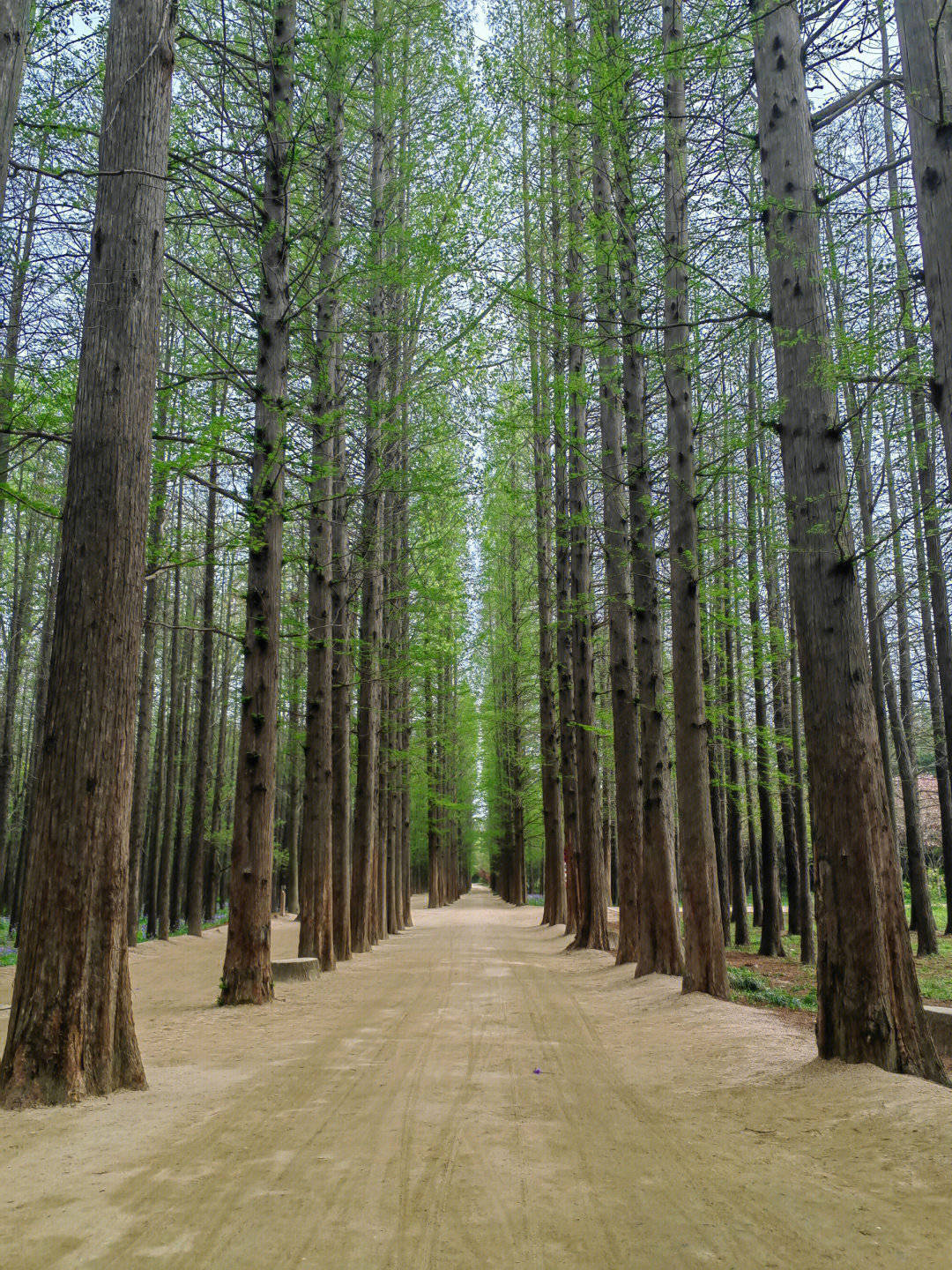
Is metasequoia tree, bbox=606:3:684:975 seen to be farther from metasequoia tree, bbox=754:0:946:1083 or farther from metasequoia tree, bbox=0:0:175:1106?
metasequoia tree, bbox=0:0:175:1106

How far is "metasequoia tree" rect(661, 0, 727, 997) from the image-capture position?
9406 mm

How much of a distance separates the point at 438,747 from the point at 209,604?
1772cm

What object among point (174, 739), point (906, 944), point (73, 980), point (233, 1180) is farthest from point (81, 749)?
point (174, 739)

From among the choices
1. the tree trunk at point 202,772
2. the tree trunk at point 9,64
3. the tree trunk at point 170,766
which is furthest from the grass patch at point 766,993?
the tree trunk at point 170,766

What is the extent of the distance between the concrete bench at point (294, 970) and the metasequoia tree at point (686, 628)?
496cm

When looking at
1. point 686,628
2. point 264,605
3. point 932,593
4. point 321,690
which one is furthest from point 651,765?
point 932,593

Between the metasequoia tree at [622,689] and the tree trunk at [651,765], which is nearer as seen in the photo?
the tree trunk at [651,765]

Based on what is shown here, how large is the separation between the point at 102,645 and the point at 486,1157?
3648 millimetres

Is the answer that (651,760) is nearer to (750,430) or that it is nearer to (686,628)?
(686,628)

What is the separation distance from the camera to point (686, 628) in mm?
9906

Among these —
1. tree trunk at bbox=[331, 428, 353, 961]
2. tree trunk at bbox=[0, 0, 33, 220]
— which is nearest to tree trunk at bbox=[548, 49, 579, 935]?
tree trunk at bbox=[331, 428, 353, 961]

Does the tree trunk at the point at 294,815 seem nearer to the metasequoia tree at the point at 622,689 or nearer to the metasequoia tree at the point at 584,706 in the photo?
the metasequoia tree at the point at 584,706

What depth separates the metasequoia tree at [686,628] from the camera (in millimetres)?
9406

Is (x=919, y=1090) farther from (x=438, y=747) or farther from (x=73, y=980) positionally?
(x=438, y=747)
